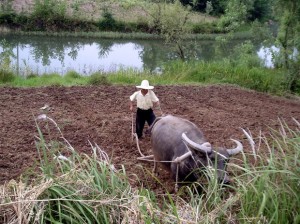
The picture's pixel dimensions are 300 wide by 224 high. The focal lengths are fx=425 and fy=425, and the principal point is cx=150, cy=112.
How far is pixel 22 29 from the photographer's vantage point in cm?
2598

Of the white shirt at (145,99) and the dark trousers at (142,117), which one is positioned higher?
the white shirt at (145,99)

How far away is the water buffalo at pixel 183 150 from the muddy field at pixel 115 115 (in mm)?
382

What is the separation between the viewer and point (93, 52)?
22.1 meters

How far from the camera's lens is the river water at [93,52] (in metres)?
18.2

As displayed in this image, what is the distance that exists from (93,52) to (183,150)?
1744 centimetres

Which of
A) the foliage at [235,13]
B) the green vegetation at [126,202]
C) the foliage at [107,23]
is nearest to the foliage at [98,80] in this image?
the foliage at [235,13]

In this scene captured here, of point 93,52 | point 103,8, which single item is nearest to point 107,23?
point 103,8

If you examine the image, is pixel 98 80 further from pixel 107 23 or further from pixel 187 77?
pixel 107 23

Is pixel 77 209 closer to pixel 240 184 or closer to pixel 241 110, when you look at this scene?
pixel 240 184

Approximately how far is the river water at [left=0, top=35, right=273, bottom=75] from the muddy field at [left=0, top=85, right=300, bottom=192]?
15.6 ft

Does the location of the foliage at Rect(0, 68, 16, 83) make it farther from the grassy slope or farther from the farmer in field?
the grassy slope

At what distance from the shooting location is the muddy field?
21.7 ft

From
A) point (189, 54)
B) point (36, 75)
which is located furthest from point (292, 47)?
point (36, 75)

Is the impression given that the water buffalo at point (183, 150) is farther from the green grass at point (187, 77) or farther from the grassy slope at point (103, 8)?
the grassy slope at point (103, 8)
